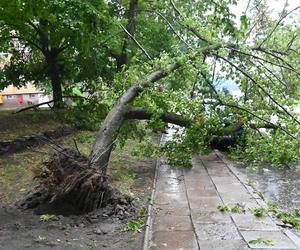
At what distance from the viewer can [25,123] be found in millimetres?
12445

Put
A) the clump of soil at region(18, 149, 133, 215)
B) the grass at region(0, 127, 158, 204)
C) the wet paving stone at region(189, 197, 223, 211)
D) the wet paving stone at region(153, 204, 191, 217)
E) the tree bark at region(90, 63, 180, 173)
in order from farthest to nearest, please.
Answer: the grass at region(0, 127, 158, 204) → the tree bark at region(90, 63, 180, 173) → the wet paving stone at region(189, 197, 223, 211) → the wet paving stone at region(153, 204, 191, 217) → the clump of soil at region(18, 149, 133, 215)

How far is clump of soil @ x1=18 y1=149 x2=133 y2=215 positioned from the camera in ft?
20.1

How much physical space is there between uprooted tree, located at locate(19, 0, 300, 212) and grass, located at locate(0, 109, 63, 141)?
2.91 meters

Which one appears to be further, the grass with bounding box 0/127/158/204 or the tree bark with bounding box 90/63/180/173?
the grass with bounding box 0/127/158/204

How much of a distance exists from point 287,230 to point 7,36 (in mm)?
10998

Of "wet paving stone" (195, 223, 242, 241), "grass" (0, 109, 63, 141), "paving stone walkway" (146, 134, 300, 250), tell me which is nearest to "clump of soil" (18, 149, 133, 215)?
"paving stone walkway" (146, 134, 300, 250)

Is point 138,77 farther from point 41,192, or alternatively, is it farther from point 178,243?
point 178,243

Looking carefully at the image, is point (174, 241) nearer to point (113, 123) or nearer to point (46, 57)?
point (113, 123)

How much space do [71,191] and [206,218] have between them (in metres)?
2.00

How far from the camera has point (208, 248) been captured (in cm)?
497

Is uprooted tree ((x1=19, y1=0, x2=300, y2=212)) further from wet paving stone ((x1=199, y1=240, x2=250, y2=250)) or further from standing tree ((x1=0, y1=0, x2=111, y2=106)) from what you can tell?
standing tree ((x1=0, y1=0, x2=111, y2=106))

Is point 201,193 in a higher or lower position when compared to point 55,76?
lower

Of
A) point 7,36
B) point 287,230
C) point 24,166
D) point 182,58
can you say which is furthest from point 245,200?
point 7,36

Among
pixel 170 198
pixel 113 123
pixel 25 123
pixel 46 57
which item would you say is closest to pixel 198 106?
pixel 113 123
